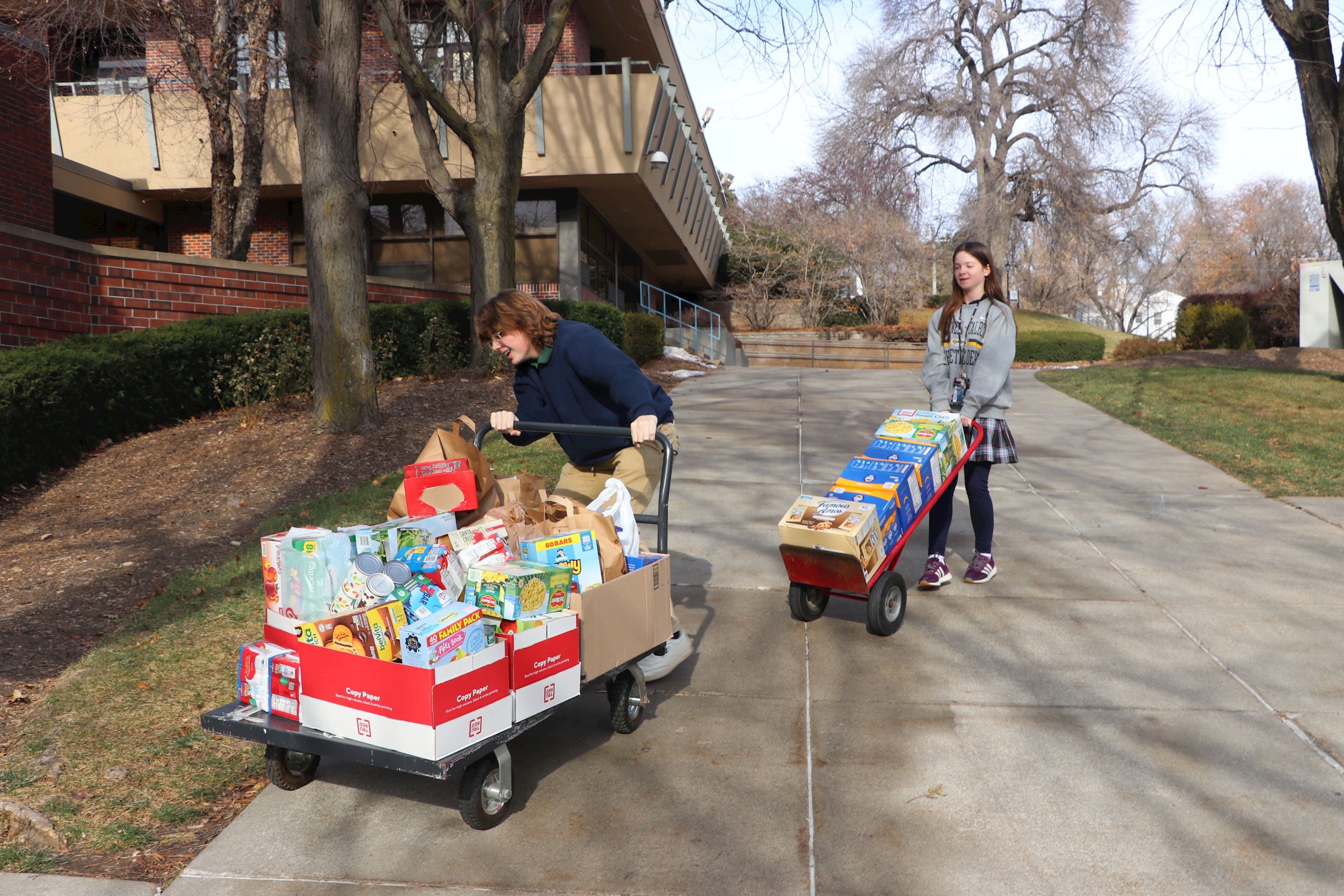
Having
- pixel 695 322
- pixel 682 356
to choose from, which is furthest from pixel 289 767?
pixel 695 322

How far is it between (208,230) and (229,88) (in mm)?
6626

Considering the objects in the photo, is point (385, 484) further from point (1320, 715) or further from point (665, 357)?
point (665, 357)

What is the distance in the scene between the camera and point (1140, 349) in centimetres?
2327

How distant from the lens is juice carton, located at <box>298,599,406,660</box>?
2.89m

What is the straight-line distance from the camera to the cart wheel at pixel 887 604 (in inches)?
188

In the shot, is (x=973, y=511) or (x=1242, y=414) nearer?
(x=973, y=511)

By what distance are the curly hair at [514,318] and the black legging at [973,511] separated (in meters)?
2.65

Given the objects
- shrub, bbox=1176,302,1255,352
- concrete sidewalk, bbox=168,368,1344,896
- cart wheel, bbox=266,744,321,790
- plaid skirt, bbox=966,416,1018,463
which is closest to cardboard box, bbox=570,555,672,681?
concrete sidewalk, bbox=168,368,1344,896

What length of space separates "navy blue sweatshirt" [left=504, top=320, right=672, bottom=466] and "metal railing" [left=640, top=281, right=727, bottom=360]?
1745 centimetres

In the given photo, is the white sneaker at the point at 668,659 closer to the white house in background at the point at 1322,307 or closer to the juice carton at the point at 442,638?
the juice carton at the point at 442,638

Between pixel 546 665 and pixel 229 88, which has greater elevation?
pixel 229 88

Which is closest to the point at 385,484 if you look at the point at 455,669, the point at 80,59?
the point at 455,669

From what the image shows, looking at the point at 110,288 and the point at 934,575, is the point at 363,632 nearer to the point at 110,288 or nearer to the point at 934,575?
the point at 934,575

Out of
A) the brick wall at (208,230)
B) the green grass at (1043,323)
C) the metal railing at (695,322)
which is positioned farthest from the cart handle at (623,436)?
the green grass at (1043,323)
